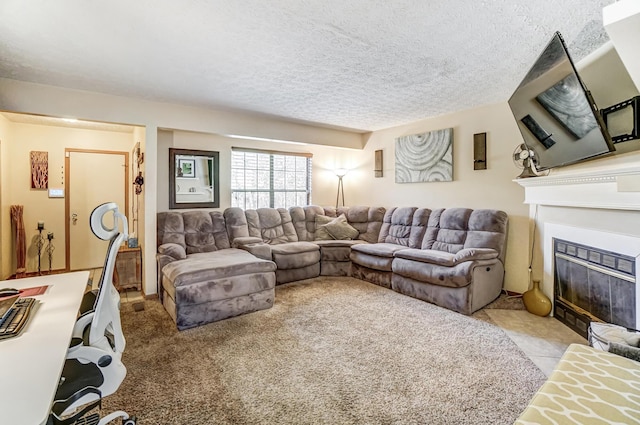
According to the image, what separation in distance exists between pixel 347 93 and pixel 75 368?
127 inches

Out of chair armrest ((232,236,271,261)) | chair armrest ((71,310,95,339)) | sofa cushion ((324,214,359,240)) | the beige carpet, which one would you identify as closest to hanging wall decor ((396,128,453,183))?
sofa cushion ((324,214,359,240))

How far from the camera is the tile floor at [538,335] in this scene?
234 centimetres

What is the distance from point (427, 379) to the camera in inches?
80.9

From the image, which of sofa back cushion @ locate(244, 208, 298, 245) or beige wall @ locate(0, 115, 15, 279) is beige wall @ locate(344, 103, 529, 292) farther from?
beige wall @ locate(0, 115, 15, 279)

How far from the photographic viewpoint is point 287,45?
229cm

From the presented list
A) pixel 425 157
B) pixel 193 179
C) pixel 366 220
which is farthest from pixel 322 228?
pixel 193 179

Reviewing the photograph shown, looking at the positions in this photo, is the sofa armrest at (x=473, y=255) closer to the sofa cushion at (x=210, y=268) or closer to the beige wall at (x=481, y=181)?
the beige wall at (x=481, y=181)

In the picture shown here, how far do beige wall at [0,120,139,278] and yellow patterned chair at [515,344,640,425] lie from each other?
5834 millimetres

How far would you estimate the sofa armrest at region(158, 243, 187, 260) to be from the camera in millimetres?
3539

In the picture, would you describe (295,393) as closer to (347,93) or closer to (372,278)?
(372,278)

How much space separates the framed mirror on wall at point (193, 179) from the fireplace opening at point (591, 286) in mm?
4457

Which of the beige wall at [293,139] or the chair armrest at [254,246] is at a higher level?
the beige wall at [293,139]

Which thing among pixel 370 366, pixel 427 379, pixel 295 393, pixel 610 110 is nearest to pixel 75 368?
pixel 295 393

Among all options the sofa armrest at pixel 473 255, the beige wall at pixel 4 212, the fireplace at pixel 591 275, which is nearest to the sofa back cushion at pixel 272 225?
the sofa armrest at pixel 473 255
